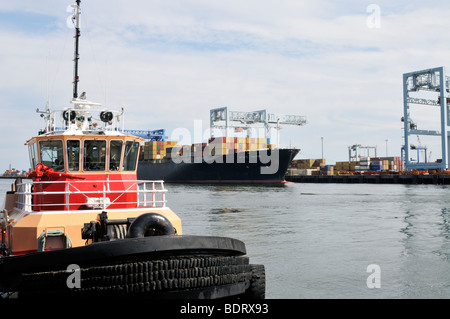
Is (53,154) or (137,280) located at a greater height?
(53,154)

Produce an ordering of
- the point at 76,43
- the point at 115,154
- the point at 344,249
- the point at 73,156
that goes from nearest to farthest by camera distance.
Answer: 1. the point at 73,156
2. the point at 115,154
3. the point at 76,43
4. the point at 344,249

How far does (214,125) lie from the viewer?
99188 millimetres

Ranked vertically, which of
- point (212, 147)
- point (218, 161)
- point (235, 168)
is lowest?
point (235, 168)

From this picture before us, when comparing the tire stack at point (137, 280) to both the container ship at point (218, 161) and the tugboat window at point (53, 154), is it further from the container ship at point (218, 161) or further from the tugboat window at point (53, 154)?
the container ship at point (218, 161)

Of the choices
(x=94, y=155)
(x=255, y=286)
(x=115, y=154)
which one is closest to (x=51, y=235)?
(x=94, y=155)

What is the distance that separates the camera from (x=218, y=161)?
8925cm

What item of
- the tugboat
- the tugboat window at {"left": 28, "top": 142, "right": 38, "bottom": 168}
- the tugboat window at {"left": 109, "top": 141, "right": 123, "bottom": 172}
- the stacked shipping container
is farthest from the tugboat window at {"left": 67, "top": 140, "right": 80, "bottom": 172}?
the stacked shipping container

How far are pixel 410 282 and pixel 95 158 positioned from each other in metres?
9.00

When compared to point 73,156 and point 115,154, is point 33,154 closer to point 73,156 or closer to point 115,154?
point 73,156

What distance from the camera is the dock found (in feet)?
267

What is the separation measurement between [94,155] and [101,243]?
404 cm
